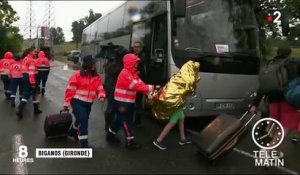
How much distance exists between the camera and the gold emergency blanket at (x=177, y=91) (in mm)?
6961

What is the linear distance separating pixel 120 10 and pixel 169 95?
19.5ft

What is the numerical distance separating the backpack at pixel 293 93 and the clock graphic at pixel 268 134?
0.53 meters

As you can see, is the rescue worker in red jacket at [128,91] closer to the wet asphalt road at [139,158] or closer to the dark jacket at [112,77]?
the wet asphalt road at [139,158]

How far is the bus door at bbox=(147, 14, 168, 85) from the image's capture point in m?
8.56

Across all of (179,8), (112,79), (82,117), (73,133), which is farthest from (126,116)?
(179,8)

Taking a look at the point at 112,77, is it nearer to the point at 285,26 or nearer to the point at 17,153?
the point at 17,153

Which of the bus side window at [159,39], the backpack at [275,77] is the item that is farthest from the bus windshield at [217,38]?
the backpack at [275,77]

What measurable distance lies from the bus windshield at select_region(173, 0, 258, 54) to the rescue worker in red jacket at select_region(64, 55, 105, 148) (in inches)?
86.5

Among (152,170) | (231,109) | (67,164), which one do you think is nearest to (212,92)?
(231,109)

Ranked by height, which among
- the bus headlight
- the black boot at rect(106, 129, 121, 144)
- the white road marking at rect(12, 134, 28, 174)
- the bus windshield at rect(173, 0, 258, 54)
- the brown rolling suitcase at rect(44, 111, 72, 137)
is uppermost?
the bus windshield at rect(173, 0, 258, 54)

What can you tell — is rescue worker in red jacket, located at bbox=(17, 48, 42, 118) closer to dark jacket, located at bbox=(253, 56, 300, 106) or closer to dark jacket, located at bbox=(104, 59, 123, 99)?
dark jacket, located at bbox=(104, 59, 123, 99)

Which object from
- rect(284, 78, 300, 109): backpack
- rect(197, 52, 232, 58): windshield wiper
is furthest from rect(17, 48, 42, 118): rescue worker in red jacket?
rect(284, 78, 300, 109): backpack

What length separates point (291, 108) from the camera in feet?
20.8

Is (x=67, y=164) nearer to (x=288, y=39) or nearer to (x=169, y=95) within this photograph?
(x=169, y=95)
